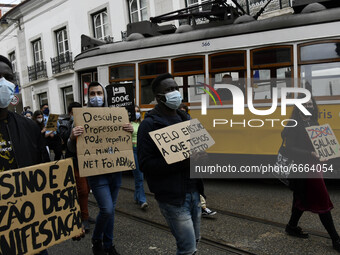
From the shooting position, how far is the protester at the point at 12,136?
1.99 metres

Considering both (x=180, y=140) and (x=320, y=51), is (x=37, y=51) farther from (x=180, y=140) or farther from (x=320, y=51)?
(x=180, y=140)

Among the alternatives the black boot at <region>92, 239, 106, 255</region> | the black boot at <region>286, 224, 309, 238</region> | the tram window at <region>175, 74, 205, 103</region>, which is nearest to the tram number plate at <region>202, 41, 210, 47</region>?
the tram window at <region>175, 74, 205, 103</region>

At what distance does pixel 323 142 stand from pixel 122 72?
17.3 ft

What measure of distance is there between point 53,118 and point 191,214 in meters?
3.98

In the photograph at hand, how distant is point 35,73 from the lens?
2062 cm

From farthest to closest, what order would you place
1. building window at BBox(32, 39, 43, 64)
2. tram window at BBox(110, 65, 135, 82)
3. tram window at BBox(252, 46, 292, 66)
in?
building window at BBox(32, 39, 43, 64)
tram window at BBox(110, 65, 135, 82)
tram window at BBox(252, 46, 292, 66)

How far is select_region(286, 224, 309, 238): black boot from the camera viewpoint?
3832mm

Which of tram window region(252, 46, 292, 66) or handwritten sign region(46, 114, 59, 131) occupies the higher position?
tram window region(252, 46, 292, 66)

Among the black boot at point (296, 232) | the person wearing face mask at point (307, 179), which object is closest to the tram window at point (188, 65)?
the person wearing face mask at point (307, 179)

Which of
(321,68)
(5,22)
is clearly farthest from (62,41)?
(321,68)

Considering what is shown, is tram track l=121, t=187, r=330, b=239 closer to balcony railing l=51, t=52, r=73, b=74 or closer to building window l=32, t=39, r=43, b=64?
balcony railing l=51, t=52, r=73, b=74

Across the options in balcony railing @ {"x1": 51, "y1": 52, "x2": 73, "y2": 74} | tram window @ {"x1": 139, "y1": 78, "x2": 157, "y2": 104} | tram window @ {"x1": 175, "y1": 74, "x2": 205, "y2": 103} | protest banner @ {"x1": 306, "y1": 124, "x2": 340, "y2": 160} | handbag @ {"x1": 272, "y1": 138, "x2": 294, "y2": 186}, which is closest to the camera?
protest banner @ {"x1": 306, "y1": 124, "x2": 340, "y2": 160}

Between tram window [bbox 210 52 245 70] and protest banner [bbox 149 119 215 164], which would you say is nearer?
protest banner [bbox 149 119 215 164]

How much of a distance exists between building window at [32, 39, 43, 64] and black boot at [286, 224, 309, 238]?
64.9ft
